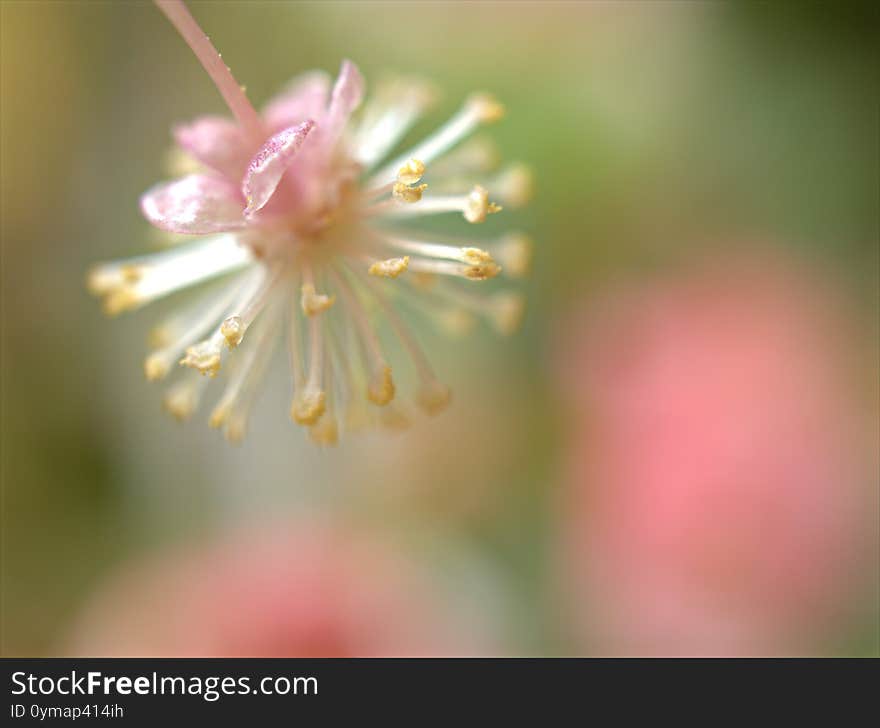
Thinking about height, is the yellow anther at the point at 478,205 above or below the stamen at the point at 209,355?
above

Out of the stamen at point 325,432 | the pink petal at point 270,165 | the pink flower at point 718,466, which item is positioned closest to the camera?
the pink petal at point 270,165

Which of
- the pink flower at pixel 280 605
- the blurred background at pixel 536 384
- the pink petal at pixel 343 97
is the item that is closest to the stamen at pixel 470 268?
the pink petal at pixel 343 97

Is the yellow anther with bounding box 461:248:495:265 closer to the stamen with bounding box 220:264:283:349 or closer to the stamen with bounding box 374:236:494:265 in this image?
the stamen with bounding box 374:236:494:265

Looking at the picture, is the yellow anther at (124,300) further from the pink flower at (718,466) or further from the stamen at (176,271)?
the pink flower at (718,466)

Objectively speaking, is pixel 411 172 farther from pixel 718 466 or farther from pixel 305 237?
pixel 718 466

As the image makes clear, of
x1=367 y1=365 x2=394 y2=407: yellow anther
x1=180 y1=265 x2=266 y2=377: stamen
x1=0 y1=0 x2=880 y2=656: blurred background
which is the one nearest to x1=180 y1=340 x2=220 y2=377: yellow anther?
x1=180 y1=265 x2=266 y2=377: stamen
